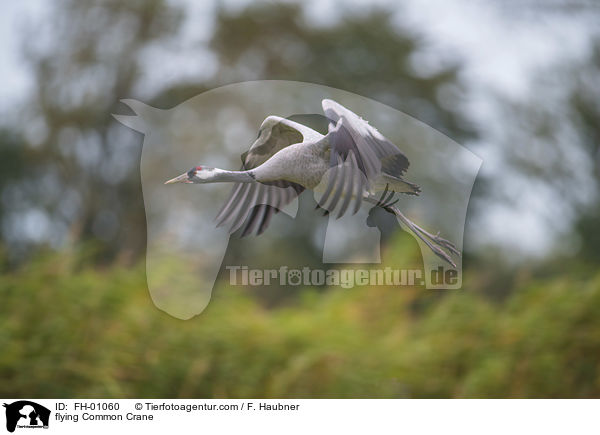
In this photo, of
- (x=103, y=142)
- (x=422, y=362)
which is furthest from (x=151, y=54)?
(x=422, y=362)

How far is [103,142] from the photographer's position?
6203mm

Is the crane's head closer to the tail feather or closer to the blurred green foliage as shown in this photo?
the tail feather

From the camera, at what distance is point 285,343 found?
356cm

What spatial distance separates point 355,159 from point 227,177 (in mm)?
181

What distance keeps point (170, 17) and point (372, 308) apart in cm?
389

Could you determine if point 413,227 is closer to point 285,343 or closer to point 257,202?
point 257,202

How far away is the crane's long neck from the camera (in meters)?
0.96

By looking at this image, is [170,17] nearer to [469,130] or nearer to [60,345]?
[469,130]

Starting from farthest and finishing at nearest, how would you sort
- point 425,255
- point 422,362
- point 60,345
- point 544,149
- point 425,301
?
1. point 544,149
2. point 425,301
3. point 422,362
4. point 60,345
5. point 425,255

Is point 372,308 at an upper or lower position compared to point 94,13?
lower

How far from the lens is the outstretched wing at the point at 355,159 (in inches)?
35.2
